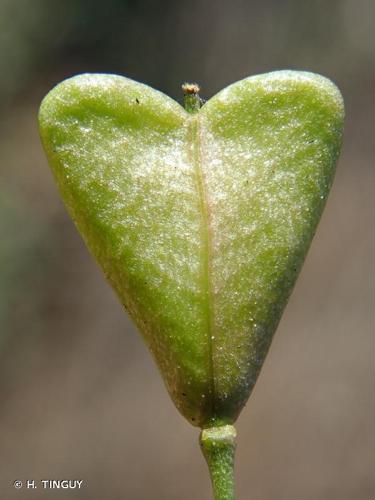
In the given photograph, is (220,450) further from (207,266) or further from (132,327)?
(132,327)

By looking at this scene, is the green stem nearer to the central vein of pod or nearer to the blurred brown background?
the central vein of pod

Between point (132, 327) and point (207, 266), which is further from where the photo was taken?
point (132, 327)

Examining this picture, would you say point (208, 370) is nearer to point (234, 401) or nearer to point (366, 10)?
point (234, 401)

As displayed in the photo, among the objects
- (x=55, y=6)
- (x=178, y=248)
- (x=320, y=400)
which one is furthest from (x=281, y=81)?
(x=55, y=6)

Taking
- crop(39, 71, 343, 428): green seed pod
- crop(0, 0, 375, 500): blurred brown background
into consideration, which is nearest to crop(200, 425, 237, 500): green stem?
crop(39, 71, 343, 428): green seed pod

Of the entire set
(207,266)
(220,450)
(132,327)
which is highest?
(207,266)

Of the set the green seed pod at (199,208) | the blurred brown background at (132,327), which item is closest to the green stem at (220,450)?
the green seed pod at (199,208)

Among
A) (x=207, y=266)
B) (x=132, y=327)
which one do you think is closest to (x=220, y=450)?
(x=207, y=266)

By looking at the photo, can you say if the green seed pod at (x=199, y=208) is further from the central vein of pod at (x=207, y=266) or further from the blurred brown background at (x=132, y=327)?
the blurred brown background at (x=132, y=327)
